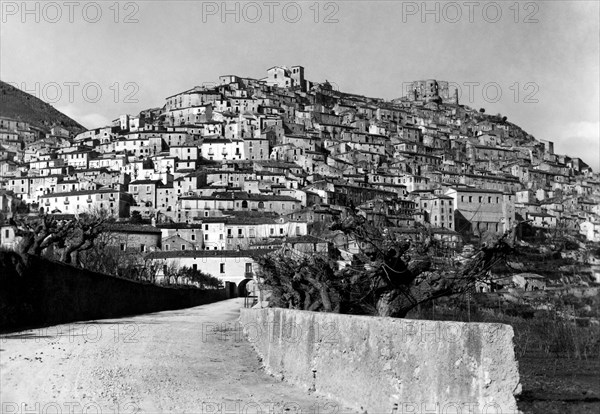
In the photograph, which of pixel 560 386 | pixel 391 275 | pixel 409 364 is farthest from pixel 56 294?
pixel 409 364

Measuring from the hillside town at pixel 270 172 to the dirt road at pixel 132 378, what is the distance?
60.0m

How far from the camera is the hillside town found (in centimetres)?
9988

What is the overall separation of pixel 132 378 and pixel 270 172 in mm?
113676

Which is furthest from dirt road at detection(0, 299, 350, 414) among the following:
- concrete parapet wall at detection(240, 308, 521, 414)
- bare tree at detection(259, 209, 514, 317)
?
bare tree at detection(259, 209, 514, 317)

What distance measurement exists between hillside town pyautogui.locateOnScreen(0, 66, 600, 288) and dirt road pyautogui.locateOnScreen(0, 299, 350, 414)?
5997 centimetres

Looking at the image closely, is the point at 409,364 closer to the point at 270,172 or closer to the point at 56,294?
the point at 56,294

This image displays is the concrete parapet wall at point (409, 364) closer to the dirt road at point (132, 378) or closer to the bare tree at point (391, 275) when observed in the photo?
the dirt road at point (132, 378)

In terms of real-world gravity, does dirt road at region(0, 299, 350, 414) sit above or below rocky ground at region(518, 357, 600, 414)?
above

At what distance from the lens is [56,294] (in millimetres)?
21328

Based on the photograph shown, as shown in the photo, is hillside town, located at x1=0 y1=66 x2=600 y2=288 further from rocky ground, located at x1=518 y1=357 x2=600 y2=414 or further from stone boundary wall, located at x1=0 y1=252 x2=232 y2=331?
rocky ground, located at x1=518 y1=357 x2=600 y2=414

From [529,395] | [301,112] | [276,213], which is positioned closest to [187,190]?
[276,213]

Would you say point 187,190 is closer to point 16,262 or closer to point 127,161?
point 127,161

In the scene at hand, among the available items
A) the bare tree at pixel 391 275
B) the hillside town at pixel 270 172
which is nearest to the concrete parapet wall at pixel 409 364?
the bare tree at pixel 391 275

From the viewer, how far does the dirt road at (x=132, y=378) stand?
9.23 meters
